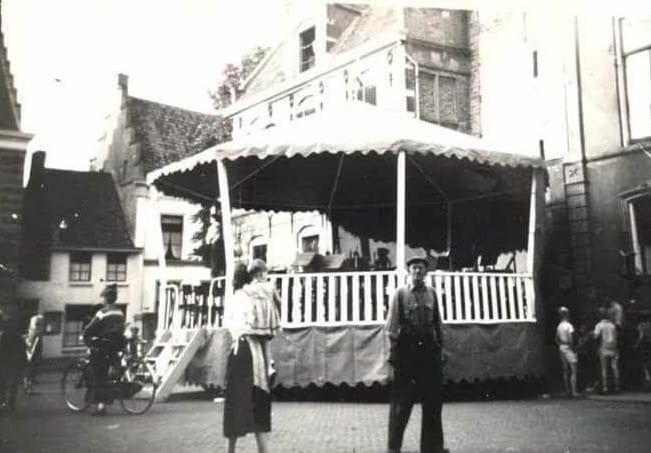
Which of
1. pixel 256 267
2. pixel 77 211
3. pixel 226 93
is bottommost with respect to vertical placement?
pixel 256 267

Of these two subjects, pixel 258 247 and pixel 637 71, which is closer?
pixel 637 71

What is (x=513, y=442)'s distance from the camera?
6.63 m

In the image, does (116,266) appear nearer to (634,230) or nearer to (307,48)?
(307,48)

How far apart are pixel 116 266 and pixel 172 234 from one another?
6.18m

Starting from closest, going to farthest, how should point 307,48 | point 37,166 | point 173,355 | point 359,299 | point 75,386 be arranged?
point 37,166 → point 75,386 → point 359,299 → point 173,355 → point 307,48

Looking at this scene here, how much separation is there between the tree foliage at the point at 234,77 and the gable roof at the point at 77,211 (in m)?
5.86

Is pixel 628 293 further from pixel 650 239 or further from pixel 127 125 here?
pixel 127 125

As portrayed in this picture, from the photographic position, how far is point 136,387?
9219mm

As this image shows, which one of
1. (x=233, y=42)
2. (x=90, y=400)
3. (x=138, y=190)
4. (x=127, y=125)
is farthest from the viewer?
(x=127, y=125)

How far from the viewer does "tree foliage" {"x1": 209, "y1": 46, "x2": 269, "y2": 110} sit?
2725 centimetres

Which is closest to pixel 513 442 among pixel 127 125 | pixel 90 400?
pixel 90 400

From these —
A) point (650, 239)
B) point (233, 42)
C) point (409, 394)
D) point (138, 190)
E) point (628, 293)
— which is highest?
point (138, 190)

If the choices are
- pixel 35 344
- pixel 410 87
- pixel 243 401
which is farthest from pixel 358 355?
pixel 410 87

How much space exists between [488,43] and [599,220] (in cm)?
679
